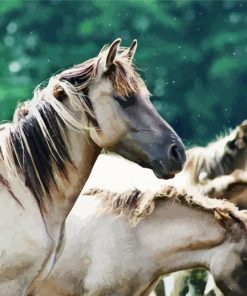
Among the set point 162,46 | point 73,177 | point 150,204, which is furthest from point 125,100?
point 162,46

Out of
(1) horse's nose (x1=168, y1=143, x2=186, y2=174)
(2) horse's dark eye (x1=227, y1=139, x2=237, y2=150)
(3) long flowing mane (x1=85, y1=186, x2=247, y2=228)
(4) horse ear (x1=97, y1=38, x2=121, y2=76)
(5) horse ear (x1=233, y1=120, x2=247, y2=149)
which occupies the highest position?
(4) horse ear (x1=97, y1=38, x2=121, y2=76)

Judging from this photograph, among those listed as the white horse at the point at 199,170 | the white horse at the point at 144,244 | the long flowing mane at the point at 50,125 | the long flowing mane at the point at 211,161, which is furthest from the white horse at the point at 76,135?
the long flowing mane at the point at 211,161

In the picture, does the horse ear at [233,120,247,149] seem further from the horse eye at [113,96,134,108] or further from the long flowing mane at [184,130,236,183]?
the horse eye at [113,96,134,108]

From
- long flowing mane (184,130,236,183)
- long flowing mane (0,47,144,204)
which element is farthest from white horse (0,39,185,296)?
long flowing mane (184,130,236,183)

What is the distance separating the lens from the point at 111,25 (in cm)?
1220

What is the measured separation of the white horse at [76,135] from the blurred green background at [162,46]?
24.4 feet

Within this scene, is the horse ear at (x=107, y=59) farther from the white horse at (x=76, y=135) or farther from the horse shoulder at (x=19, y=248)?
the horse shoulder at (x=19, y=248)

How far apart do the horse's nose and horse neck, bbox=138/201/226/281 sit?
1535 millimetres

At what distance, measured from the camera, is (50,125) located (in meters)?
4.20

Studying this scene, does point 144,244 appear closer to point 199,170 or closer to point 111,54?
point 199,170

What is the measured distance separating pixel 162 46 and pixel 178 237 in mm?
6722

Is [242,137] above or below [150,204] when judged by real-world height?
below

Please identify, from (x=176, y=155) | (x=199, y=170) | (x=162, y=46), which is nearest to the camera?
(x=176, y=155)

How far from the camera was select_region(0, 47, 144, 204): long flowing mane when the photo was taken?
163 inches
